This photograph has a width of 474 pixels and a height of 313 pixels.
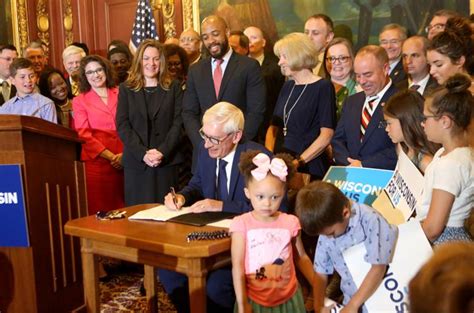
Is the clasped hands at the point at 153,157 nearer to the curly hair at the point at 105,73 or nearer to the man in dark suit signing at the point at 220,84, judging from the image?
the man in dark suit signing at the point at 220,84

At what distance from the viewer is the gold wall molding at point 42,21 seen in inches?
393

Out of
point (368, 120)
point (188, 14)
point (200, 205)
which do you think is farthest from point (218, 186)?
point (188, 14)

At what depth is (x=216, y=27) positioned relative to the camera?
4.81 meters

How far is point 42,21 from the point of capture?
32.8 feet

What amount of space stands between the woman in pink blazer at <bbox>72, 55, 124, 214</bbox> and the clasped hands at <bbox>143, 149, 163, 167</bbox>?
47cm

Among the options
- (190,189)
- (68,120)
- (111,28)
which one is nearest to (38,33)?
(111,28)

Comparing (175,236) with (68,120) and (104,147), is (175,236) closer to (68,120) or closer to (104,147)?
(104,147)

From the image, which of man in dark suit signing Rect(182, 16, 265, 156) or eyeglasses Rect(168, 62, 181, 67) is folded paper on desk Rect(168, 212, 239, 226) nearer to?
man in dark suit signing Rect(182, 16, 265, 156)

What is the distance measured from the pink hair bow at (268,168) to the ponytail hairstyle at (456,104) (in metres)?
0.78

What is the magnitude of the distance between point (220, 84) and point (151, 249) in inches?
88.9

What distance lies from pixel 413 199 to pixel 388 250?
18.4 inches

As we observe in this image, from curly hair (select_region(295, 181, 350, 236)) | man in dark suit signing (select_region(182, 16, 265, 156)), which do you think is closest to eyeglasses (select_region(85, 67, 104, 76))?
man in dark suit signing (select_region(182, 16, 265, 156))

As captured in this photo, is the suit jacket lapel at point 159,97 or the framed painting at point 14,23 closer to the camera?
the suit jacket lapel at point 159,97

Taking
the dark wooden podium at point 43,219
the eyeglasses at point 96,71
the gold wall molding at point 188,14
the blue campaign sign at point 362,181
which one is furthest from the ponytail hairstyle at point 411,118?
the gold wall molding at point 188,14
